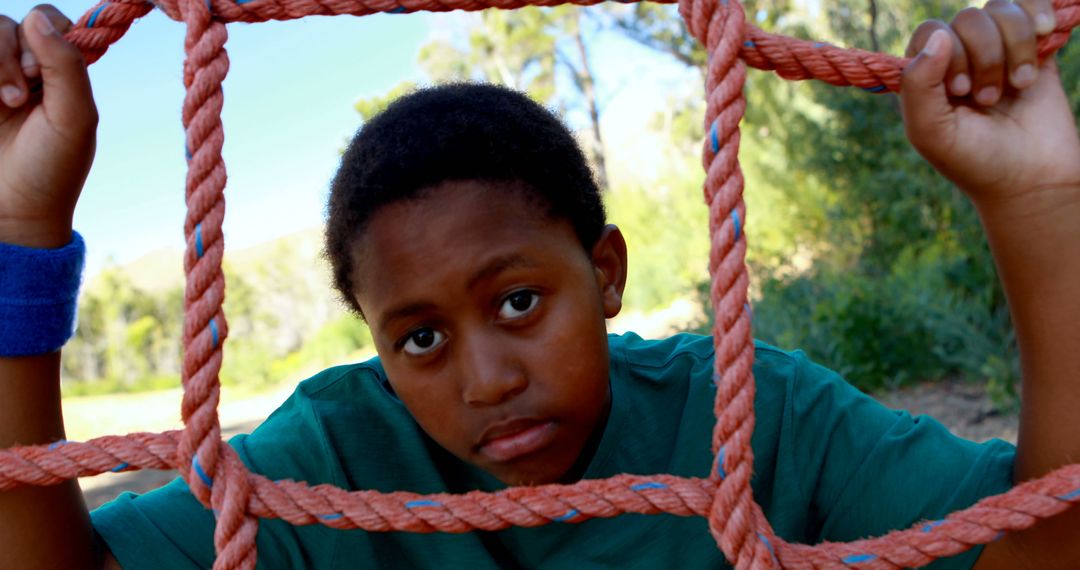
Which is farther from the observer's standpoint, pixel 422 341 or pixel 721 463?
pixel 422 341

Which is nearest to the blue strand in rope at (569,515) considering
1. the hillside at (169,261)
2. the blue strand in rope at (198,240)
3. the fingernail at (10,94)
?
the blue strand in rope at (198,240)

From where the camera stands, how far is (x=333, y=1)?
90 cm

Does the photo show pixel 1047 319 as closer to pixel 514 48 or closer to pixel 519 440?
pixel 519 440

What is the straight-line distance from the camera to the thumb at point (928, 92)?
33.1 inches

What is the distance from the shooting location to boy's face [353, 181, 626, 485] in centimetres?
104

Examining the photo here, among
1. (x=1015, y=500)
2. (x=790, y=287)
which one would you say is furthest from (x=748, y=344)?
(x=790, y=287)

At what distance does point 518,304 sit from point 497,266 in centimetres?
6

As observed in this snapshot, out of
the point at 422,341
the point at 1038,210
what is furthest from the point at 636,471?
the point at 1038,210

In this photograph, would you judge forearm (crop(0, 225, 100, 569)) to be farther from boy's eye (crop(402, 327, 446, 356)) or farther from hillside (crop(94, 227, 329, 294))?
hillside (crop(94, 227, 329, 294))

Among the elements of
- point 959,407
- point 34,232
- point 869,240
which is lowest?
point 959,407

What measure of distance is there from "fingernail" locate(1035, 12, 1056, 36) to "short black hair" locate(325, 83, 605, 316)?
57cm

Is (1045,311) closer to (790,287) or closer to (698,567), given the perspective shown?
(698,567)

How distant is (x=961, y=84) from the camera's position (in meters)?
0.85

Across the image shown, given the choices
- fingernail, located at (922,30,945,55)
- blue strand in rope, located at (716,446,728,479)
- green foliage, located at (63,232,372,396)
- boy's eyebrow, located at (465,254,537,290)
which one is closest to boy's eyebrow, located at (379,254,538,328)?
boy's eyebrow, located at (465,254,537,290)
